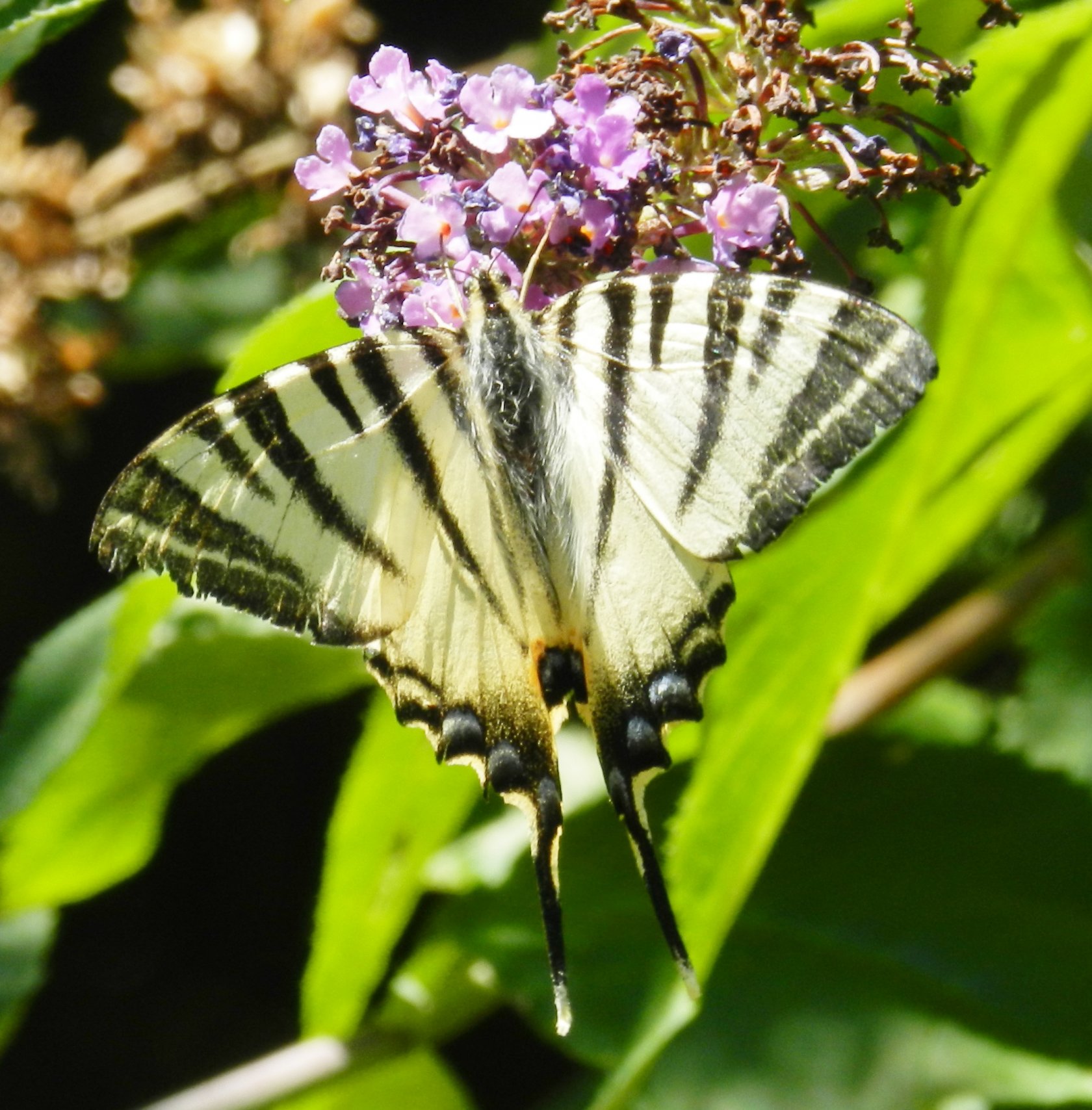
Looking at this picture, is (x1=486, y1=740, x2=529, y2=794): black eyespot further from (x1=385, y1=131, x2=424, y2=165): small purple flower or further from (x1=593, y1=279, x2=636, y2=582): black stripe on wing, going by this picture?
(x1=385, y1=131, x2=424, y2=165): small purple flower

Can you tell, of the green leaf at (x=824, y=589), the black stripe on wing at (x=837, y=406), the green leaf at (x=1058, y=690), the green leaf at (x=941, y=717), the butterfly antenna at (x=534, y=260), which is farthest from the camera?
the green leaf at (x=941, y=717)

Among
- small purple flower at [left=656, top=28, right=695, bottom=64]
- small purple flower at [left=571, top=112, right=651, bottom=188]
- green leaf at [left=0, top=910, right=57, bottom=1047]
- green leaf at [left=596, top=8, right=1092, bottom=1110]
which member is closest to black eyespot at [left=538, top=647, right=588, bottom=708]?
green leaf at [left=596, top=8, right=1092, bottom=1110]

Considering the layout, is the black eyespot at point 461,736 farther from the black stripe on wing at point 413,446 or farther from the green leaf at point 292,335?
the green leaf at point 292,335

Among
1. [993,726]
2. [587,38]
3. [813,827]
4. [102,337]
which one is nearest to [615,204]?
[587,38]

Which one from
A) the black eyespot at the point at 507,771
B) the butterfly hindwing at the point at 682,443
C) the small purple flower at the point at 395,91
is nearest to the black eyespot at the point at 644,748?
the butterfly hindwing at the point at 682,443

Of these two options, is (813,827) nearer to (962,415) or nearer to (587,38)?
(962,415)
